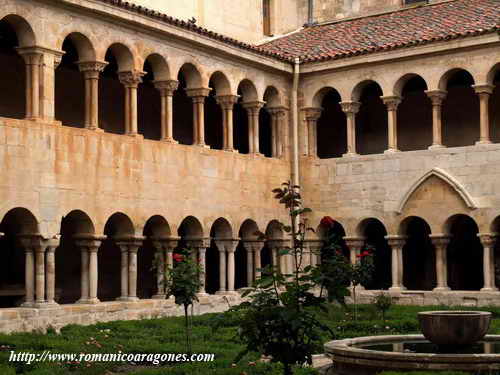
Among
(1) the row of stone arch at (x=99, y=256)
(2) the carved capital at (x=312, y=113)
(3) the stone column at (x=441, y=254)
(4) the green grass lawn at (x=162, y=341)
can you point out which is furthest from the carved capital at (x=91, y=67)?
(3) the stone column at (x=441, y=254)

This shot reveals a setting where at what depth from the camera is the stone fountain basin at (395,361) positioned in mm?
12461

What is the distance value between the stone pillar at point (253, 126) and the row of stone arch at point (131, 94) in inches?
1.0

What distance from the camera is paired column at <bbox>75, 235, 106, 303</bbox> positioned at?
21656 millimetres

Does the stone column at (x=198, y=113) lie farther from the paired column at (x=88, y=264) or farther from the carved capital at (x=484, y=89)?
the carved capital at (x=484, y=89)

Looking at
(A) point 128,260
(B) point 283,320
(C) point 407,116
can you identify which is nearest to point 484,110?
(C) point 407,116

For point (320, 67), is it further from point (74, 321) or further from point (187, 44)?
point (74, 321)

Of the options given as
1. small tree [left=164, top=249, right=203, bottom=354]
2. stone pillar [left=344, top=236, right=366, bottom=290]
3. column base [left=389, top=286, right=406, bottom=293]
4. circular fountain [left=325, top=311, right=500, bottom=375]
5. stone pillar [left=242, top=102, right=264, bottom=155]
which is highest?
stone pillar [left=242, top=102, right=264, bottom=155]

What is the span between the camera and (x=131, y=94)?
23141mm

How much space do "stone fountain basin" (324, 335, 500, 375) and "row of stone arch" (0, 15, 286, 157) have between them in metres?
9.31

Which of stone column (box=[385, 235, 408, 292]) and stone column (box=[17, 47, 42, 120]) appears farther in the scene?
stone column (box=[385, 235, 408, 292])

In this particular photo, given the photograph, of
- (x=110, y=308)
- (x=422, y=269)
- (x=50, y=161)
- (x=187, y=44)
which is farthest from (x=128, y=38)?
(x=422, y=269)

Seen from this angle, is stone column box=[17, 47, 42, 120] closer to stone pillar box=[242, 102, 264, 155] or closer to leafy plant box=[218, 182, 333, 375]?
stone pillar box=[242, 102, 264, 155]

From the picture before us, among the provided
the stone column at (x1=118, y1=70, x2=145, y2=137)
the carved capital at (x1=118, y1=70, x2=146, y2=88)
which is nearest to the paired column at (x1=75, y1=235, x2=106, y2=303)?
the stone column at (x1=118, y1=70, x2=145, y2=137)

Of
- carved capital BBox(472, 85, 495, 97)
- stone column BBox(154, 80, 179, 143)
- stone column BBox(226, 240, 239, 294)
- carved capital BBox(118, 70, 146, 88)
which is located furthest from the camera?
stone column BBox(226, 240, 239, 294)
